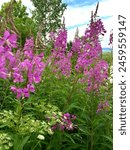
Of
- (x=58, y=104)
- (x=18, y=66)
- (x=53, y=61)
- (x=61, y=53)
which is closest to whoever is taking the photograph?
(x=18, y=66)

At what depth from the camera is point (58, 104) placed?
16.9 ft

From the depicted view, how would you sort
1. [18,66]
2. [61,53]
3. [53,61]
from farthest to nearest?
[61,53] → [53,61] → [18,66]

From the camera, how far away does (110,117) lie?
464 cm

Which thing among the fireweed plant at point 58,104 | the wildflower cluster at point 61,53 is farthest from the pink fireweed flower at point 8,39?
the wildflower cluster at point 61,53

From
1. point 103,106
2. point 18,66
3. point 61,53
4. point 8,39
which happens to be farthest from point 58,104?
point 8,39

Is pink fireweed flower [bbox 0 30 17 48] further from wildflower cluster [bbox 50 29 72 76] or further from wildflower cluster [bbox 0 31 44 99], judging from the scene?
wildflower cluster [bbox 50 29 72 76]

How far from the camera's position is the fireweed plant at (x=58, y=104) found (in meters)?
3.99

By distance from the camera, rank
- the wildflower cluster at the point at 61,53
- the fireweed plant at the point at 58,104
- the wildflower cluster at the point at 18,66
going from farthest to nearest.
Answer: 1. the wildflower cluster at the point at 61,53
2. the fireweed plant at the point at 58,104
3. the wildflower cluster at the point at 18,66

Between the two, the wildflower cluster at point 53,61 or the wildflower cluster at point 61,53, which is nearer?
the wildflower cluster at point 53,61

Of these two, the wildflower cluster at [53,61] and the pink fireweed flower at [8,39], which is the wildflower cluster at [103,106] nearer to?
the wildflower cluster at [53,61]

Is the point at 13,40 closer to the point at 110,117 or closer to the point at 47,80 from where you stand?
the point at 110,117

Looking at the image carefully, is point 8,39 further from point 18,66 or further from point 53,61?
point 53,61

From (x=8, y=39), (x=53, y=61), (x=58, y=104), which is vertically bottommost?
(x=58, y=104)

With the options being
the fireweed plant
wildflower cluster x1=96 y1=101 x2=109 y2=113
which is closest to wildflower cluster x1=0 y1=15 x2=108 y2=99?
the fireweed plant
